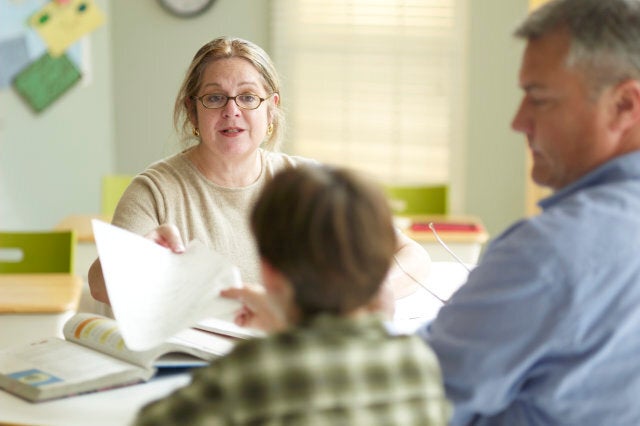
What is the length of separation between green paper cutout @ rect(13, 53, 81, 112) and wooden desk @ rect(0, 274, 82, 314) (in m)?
Result: 2.33

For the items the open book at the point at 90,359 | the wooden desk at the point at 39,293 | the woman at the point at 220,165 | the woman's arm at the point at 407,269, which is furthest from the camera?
the wooden desk at the point at 39,293

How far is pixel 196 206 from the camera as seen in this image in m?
2.36

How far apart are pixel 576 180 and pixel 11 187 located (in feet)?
14.7

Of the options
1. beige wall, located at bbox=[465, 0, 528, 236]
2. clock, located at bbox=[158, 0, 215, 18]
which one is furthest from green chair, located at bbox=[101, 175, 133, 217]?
beige wall, located at bbox=[465, 0, 528, 236]

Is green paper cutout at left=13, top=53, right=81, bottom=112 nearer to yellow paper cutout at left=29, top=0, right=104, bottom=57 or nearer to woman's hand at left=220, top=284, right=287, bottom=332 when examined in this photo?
yellow paper cutout at left=29, top=0, right=104, bottom=57

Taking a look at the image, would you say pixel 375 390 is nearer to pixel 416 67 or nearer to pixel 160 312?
pixel 160 312

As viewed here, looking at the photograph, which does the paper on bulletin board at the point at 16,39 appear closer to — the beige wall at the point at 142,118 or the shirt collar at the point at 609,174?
the beige wall at the point at 142,118

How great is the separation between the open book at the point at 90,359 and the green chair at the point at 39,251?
5.49 ft

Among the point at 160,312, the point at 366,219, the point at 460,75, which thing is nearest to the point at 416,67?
the point at 460,75

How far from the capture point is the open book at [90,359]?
1.61 metres

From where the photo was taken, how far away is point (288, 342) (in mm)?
1129

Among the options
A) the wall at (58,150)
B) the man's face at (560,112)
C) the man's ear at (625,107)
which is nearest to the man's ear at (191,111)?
the man's face at (560,112)

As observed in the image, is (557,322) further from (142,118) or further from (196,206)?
(142,118)

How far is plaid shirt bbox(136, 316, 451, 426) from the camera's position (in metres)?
1.12
